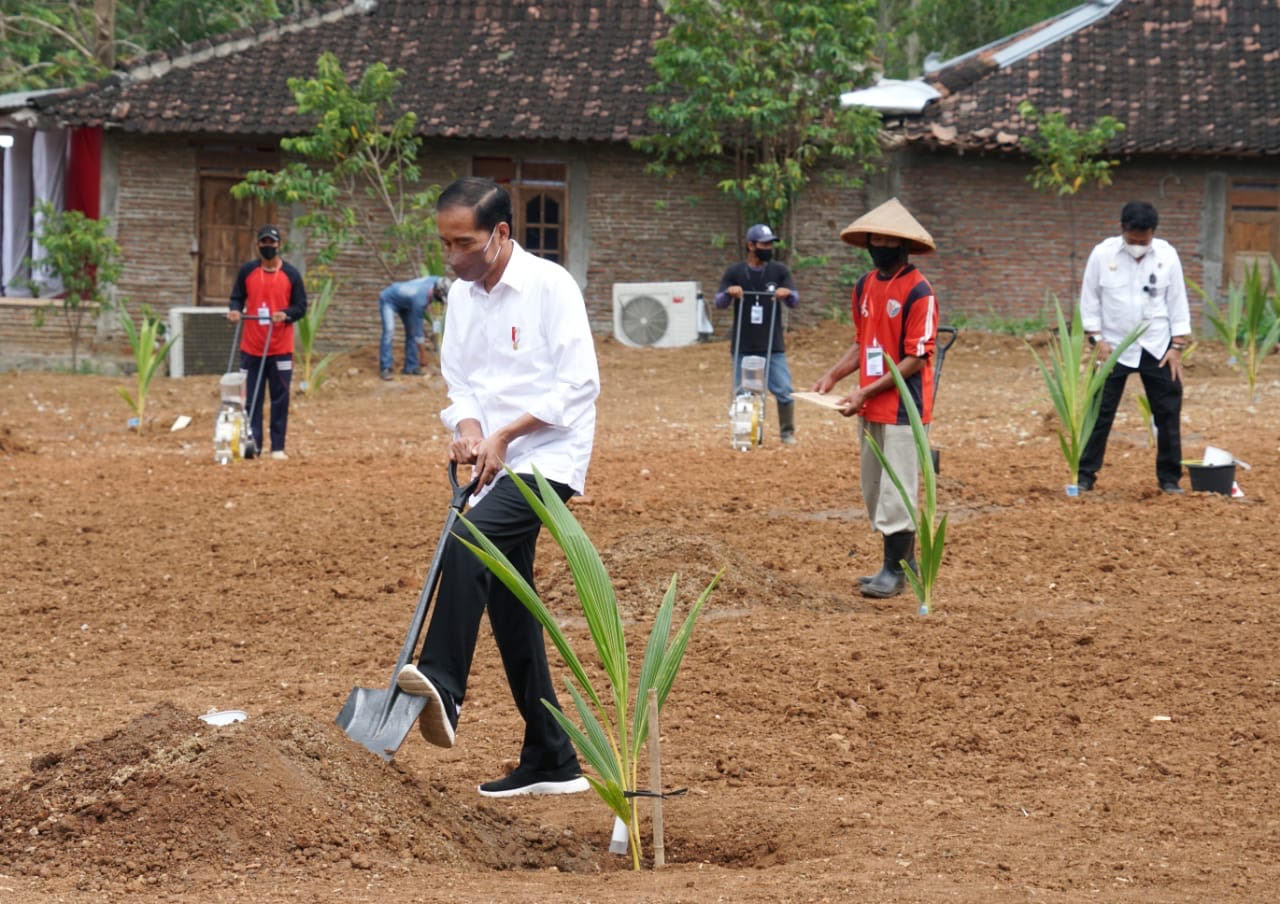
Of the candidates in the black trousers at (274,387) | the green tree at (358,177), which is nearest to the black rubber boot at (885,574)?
the black trousers at (274,387)

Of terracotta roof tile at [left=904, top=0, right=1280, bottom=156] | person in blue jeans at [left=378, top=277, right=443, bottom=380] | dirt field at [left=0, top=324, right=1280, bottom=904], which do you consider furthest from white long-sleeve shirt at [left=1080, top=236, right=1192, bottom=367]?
terracotta roof tile at [left=904, top=0, right=1280, bottom=156]

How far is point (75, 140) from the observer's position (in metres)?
21.9

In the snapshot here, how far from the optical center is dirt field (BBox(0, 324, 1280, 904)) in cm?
392

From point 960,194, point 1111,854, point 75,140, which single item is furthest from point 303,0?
point 1111,854

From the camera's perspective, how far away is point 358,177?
21.8 metres

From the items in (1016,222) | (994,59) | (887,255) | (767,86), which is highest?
(994,59)

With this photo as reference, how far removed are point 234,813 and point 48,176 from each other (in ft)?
65.3

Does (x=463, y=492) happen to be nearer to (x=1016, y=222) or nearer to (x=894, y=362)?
(x=894, y=362)

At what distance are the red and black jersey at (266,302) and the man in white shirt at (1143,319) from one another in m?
5.54

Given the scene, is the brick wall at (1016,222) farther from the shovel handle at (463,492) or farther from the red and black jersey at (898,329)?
the shovel handle at (463,492)

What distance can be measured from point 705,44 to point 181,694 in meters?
15.5

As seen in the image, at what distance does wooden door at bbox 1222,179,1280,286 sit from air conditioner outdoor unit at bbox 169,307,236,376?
12616mm

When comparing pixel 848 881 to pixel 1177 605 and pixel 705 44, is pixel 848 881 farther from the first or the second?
pixel 705 44

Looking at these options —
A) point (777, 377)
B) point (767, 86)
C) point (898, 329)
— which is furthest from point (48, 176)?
point (898, 329)
